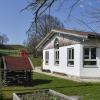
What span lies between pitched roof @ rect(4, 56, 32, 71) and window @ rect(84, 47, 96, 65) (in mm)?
6578

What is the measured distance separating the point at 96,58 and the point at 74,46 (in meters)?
2.44

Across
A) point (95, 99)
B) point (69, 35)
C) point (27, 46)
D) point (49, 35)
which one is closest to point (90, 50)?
point (69, 35)

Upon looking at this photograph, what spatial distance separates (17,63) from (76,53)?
734 cm

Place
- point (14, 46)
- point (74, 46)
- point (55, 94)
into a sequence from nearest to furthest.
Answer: point (55, 94), point (74, 46), point (14, 46)

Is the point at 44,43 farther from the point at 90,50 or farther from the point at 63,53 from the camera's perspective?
the point at 90,50

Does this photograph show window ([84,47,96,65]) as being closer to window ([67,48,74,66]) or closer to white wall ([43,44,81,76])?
white wall ([43,44,81,76])

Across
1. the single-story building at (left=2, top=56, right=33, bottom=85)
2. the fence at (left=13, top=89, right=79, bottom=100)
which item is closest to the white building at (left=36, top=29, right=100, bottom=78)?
the single-story building at (left=2, top=56, right=33, bottom=85)

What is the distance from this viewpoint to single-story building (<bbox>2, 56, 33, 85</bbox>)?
67.7 ft

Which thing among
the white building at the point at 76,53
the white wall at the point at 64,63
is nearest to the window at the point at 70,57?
the white building at the point at 76,53

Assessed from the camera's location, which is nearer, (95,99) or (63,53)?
(95,99)

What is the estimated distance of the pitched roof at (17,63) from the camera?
2077 centimetres

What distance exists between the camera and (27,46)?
68188 mm

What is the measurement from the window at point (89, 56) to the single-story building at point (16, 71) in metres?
6.63

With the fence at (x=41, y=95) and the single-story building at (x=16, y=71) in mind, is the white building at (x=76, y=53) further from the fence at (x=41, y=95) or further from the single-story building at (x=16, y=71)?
the fence at (x=41, y=95)
